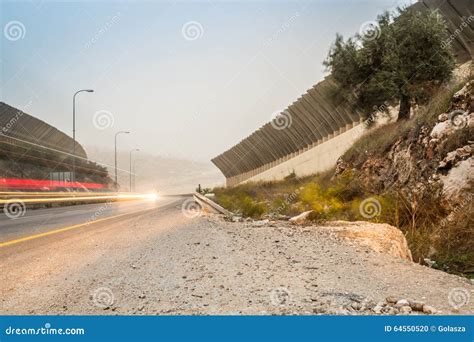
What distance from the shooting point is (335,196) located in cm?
1111

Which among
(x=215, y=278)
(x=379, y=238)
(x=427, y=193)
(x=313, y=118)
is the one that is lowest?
(x=215, y=278)

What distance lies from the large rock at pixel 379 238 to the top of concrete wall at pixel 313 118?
40.5ft

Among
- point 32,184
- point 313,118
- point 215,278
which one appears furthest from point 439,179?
point 32,184

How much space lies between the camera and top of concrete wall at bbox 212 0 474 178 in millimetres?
16094

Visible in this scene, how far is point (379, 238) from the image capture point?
18.9 ft

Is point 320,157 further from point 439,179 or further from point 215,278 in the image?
point 215,278

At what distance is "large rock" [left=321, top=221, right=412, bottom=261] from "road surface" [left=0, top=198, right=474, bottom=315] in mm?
361

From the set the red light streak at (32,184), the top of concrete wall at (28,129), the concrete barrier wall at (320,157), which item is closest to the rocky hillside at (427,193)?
the concrete barrier wall at (320,157)

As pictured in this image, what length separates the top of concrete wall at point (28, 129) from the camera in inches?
1310

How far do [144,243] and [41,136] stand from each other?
142 feet

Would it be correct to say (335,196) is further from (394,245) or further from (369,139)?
(369,139)

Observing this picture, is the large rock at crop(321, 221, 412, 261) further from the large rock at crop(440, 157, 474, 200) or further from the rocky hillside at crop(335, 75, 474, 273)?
the large rock at crop(440, 157, 474, 200)

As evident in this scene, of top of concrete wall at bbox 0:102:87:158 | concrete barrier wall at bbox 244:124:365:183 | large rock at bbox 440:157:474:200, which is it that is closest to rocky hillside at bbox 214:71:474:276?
large rock at bbox 440:157:474:200

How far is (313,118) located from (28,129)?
28.8m
